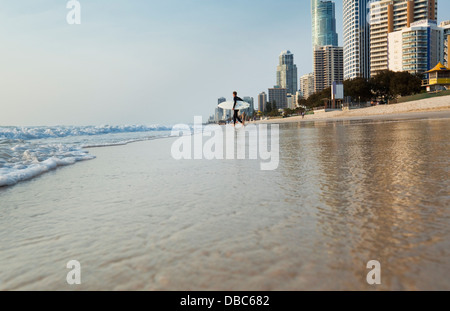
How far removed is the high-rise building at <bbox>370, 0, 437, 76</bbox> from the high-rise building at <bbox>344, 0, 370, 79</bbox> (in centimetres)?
1291

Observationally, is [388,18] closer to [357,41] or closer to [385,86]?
[357,41]

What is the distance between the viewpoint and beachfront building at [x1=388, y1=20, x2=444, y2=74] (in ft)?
395

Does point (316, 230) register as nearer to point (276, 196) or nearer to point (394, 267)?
point (394, 267)

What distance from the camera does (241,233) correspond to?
2357 mm

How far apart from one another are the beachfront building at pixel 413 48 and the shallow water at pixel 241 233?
13963 cm

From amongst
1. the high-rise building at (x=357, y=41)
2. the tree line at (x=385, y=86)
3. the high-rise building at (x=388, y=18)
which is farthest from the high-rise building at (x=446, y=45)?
the tree line at (x=385, y=86)

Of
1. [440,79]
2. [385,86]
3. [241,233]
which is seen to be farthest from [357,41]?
[241,233]

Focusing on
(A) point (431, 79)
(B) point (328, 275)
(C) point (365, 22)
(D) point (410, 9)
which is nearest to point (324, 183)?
(B) point (328, 275)

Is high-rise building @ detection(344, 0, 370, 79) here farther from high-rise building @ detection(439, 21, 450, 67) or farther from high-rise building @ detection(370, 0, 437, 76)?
high-rise building @ detection(439, 21, 450, 67)

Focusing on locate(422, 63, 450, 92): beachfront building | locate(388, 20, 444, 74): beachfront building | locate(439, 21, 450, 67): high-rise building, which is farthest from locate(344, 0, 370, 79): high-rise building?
locate(422, 63, 450, 92): beachfront building

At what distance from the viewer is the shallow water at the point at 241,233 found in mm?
1705

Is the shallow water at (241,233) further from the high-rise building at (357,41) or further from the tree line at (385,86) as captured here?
the high-rise building at (357,41)

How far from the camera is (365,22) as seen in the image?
167 metres

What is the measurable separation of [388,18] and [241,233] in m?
168
